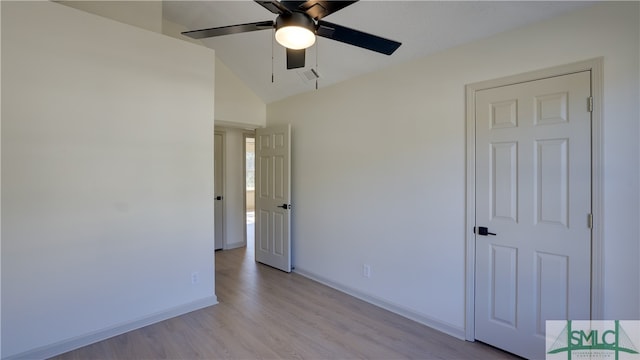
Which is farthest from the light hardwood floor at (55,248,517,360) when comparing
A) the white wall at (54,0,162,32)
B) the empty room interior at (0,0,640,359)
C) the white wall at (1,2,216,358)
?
the white wall at (54,0,162,32)

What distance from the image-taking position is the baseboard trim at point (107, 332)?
7.88 feet

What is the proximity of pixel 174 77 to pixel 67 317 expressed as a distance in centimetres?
230

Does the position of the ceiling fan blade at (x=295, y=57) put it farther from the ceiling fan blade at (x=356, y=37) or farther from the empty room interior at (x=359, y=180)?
the ceiling fan blade at (x=356, y=37)

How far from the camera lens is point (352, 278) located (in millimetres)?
3688

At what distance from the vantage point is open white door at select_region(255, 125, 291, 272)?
4426mm

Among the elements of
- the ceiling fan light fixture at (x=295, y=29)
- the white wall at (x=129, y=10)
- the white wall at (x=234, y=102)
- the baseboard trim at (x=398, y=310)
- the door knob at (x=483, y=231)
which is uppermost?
the white wall at (x=129, y=10)

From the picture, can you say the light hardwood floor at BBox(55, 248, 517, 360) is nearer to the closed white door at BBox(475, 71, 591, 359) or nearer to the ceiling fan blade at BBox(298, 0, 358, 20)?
the closed white door at BBox(475, 71, 591, 359)

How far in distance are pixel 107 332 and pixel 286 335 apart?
1.55 meters

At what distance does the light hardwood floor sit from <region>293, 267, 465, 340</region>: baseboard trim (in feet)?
0.20

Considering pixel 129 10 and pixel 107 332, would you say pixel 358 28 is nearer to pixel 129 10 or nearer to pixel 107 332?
pixel 129 10

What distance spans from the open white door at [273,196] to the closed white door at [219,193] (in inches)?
41.2

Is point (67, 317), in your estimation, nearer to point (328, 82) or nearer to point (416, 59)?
point (328, 82)

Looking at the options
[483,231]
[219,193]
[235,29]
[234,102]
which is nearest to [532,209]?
[483,231]
